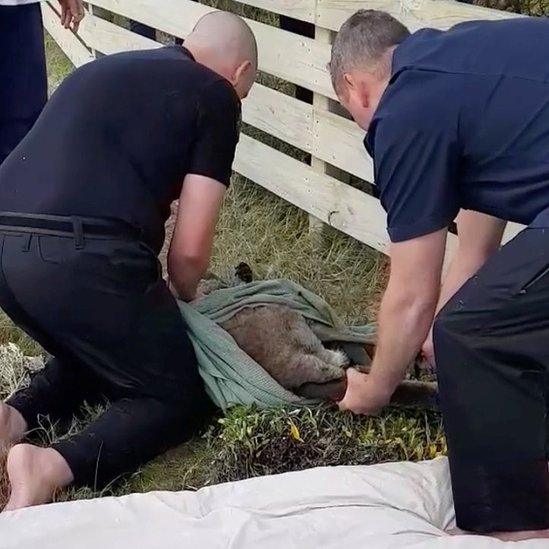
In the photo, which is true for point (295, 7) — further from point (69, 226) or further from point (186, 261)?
point (69, 226)

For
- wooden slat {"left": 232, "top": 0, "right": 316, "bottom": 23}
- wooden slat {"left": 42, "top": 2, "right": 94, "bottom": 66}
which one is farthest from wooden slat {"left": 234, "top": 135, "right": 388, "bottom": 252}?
wooden slat {"left": 42, "top": 2, "right": 94, "bottom": 66}

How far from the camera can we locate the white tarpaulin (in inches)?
89.7

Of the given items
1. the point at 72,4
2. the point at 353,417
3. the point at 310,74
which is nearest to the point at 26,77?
the point at 72,4

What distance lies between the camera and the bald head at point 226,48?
3062mm

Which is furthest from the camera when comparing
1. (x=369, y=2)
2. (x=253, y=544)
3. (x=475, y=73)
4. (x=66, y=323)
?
(x=369, y=2)

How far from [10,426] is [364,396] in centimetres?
112

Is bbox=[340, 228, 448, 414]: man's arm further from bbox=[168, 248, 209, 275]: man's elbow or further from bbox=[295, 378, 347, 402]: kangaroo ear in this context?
bbox=[168, 248, 209, 275]: man's elbow

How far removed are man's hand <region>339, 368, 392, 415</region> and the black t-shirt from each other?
30.1 inches

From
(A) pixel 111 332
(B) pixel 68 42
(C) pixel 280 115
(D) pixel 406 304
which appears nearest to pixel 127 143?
(A) pixel 111 332

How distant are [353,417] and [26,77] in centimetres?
214

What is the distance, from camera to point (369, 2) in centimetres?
375

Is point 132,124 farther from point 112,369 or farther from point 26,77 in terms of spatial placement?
point 26,77

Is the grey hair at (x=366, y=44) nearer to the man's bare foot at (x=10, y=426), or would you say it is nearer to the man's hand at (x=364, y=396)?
the man's hand at (x=364, y=396)

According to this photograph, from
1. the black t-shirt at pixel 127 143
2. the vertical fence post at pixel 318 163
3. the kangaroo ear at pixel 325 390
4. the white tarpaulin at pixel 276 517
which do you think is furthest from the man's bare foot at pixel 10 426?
the vertical fence post at pixel 318 163
